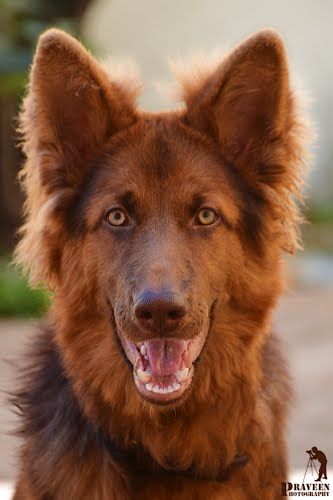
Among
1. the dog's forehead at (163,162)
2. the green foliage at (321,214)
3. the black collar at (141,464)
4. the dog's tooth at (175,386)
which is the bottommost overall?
the black collar at (141,464)

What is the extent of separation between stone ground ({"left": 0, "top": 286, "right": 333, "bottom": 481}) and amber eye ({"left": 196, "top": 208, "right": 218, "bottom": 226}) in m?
0.85

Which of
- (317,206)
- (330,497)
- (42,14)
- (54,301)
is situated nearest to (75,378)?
(54,301)

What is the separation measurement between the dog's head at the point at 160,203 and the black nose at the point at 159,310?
0.12 m

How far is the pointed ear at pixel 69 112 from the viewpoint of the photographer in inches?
164

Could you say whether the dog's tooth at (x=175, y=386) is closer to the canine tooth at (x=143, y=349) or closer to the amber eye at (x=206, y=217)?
the canine tooth at (x=143, y=349)

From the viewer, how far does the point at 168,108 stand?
15.4ft

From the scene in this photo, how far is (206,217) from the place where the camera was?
13.5ft

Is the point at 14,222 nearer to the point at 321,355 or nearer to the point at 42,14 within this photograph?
the point at 42,14

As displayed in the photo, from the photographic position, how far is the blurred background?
26.1 ft

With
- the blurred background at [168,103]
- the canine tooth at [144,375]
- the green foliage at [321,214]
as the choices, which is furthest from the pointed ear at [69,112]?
the green foliage at [321,214]

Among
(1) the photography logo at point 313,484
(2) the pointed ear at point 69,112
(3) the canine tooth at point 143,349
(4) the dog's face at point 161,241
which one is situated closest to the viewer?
(4) the dog's face at point 161,241

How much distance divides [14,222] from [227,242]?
10.7 metres

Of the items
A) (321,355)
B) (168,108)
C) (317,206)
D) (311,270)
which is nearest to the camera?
(168,108)

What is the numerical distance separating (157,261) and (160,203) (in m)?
0.31
